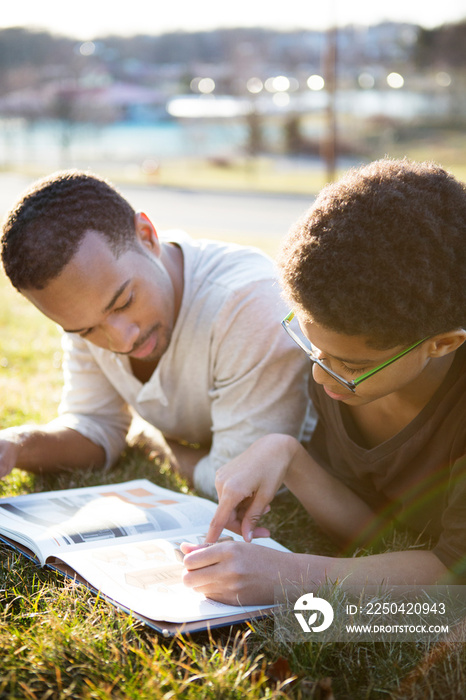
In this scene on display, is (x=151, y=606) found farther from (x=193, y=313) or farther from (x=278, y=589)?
(x=193, y=313)

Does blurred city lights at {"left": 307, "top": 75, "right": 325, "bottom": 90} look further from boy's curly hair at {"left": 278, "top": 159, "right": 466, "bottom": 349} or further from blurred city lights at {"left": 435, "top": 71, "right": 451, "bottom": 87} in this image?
boy's curly hair at {"left": 278, "top": 159, "right": 466, "bottom": 349}

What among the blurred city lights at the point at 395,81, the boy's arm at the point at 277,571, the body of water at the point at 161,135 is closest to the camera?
the boy's arm at the point at 277,571

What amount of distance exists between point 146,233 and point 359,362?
1.15m

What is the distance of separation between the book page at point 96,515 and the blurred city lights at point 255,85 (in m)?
28.4

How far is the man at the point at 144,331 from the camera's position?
244cm

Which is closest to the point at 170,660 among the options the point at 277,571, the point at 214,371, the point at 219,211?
the point at 277,571

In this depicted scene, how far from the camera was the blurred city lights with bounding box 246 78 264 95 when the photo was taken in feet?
96.5

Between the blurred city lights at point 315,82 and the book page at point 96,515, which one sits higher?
the blurred city lights at point 315,82

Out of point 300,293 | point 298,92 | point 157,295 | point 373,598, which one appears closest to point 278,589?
point 373,598

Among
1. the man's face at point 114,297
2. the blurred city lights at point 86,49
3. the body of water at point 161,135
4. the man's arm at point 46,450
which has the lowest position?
the man's arm at point 46,450

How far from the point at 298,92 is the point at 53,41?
15108mm

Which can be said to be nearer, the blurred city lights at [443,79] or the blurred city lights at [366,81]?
the blurred city lights at [443,79]

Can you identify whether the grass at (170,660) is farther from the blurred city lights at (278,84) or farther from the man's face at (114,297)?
the blurred city lights at (278,84)

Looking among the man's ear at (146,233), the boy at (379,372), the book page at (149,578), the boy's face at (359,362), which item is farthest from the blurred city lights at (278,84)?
the book page at (149,578)
